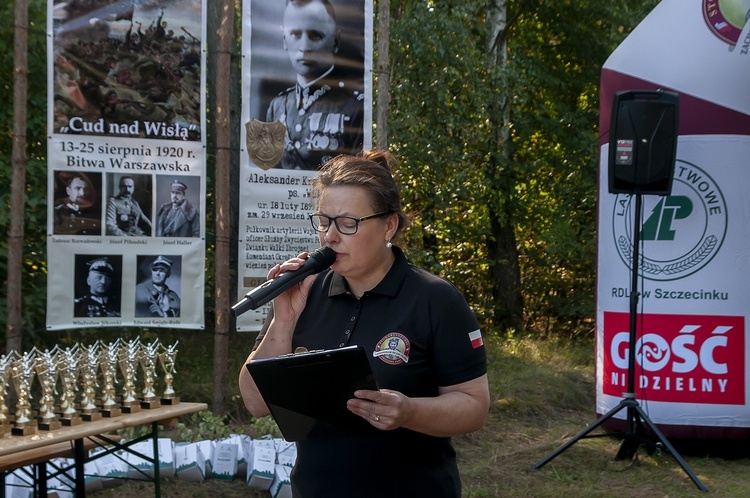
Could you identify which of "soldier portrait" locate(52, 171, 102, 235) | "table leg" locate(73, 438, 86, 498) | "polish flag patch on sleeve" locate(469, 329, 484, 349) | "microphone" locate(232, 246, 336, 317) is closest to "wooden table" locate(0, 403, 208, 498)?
"table leg" locate(73, 438, 86, 498)

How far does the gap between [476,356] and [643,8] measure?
435 inches

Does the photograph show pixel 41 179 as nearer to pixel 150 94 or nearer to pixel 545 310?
pixel 150 94

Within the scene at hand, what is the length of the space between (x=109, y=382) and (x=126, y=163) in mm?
1816

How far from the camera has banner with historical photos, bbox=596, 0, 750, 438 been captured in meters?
6.49

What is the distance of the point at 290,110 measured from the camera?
6152 millimetres

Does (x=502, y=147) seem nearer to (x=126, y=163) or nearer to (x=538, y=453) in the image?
(x=538, y=453)

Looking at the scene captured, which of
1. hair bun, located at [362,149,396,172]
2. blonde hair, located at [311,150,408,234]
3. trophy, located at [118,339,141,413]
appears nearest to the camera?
blonde hair, located at [311,150,408,234]

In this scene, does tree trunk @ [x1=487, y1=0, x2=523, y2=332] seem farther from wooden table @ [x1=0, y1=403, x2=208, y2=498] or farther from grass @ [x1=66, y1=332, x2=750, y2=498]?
wooden table @ [x1=0, y1=403, x2=208, y2=498]

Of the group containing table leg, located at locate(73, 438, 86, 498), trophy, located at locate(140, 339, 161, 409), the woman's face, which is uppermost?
the woman's face

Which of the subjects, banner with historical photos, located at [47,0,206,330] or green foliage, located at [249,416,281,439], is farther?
green foliage, located at [249,416,281,439]

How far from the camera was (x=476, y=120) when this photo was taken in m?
10.6

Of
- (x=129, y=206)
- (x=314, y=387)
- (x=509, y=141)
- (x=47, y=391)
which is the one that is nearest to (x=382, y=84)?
(x=129, y=206)

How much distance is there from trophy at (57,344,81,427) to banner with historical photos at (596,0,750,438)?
13.6 feet

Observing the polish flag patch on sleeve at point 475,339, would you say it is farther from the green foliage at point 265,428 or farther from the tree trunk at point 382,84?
the tree trunk at point 382,84
